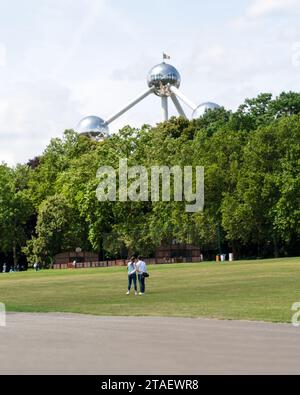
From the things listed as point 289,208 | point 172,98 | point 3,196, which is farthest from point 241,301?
point 172,98

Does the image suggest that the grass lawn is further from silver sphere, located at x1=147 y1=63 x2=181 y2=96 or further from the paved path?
silver sphere, located at x1=147 y1=63 x2=181 y2=96

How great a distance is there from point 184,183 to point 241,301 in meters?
61.0

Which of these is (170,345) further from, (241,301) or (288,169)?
(288,169)
